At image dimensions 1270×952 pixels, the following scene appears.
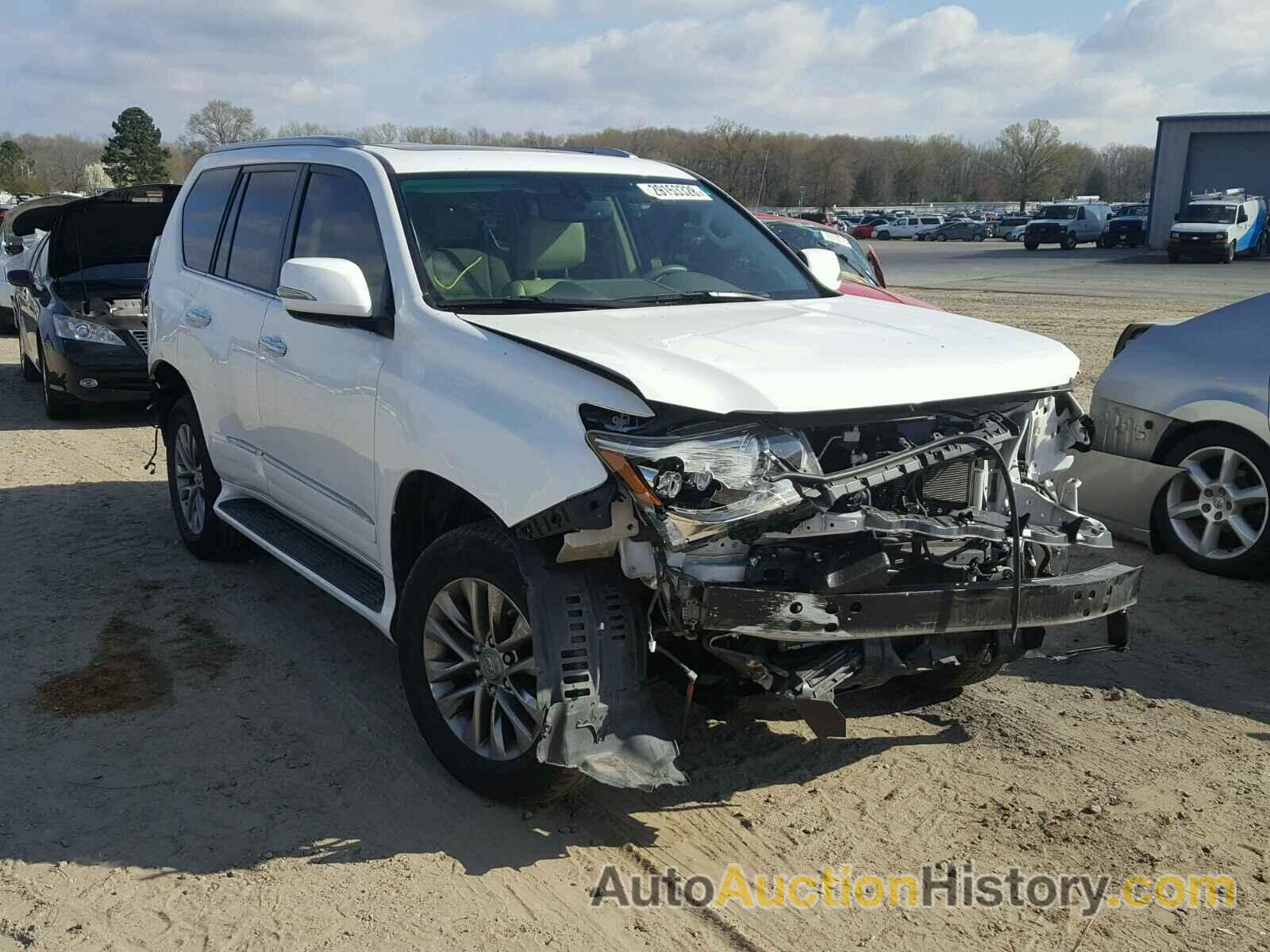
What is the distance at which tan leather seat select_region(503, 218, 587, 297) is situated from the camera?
14.4 ft

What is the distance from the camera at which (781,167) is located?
11469cm

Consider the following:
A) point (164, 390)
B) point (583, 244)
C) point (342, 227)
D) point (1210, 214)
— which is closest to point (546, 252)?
point (583, 244)

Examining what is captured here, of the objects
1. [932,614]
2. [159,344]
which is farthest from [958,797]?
[159,344]

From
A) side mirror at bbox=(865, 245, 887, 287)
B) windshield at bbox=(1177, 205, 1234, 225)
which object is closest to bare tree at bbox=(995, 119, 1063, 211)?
windshield at bbox=(1177, 205, 1234, 225)

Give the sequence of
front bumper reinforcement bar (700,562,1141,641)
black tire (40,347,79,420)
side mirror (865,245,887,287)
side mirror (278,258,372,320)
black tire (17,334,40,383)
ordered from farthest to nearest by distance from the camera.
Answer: black tire (17,334,40,383), side mirror (865,245,887,287), black tire (40,347,79,420), side mirror (278,258,372,320), front bumper reinforcement bar (700,562,1141,641)

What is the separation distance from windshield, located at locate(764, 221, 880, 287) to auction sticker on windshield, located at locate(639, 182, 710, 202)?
6.15 meters

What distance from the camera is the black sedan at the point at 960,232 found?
63219mm

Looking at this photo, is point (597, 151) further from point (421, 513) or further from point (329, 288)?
point (421, 513)

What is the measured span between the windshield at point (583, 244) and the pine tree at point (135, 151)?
75729mm

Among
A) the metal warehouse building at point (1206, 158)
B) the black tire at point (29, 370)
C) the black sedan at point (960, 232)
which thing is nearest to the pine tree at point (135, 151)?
the black sedan at point (960, 232)

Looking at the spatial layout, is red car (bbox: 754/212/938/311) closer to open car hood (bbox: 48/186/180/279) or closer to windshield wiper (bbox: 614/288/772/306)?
open car hood (bbox: 48/186/180/279)

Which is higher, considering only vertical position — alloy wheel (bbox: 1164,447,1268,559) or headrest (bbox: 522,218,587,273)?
headrest (bbox: 522,218,587,273)

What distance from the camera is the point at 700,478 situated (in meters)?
3.18

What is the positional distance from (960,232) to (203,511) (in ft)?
205
